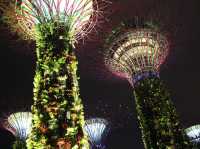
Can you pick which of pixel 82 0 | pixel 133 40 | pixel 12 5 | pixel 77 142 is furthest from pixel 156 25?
pixel 77 142

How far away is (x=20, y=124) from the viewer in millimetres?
26734

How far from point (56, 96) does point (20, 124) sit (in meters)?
15.7

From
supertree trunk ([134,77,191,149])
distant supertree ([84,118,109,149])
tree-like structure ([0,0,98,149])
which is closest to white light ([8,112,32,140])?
distant supertree ([84,118,109,149])

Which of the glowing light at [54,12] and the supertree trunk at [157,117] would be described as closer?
the glowing light at [54,12]

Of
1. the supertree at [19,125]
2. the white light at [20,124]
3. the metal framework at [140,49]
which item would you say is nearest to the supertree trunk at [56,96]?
the metal framework at [140,49]

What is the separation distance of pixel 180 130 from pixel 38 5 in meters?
10.6

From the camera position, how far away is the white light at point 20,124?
26.3 metres

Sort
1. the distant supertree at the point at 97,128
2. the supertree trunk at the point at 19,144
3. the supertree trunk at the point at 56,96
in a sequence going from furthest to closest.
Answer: the distant supertree at the point at 97,128
the supertree trunk at the point at 19,144
the supertree trunk at the point at 56,96

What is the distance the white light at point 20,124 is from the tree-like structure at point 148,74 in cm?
836

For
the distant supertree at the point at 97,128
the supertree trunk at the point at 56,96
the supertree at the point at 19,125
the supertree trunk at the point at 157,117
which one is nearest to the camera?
A: the supertree trunk at the point at 56,96

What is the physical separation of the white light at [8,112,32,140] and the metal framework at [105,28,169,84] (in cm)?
946

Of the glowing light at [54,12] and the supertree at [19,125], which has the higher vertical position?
the glowing light at [54,12]

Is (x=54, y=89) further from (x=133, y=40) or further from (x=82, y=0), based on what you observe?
(x=133, y=40)

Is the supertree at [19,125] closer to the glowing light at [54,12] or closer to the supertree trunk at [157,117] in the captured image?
the supertree trunk at [157,117]
